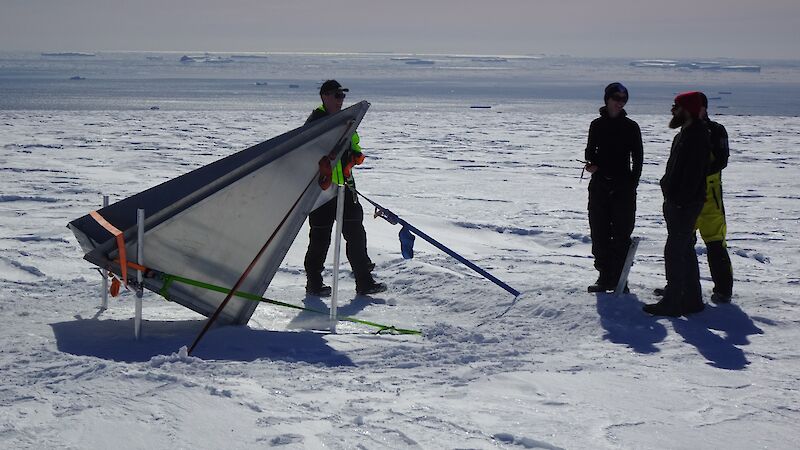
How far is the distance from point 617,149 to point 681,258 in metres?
0.93

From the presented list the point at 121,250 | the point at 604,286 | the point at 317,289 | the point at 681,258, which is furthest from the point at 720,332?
the point at 121,250

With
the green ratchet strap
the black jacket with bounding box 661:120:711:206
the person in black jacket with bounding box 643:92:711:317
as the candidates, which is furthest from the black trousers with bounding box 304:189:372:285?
the black jacket with bounding box 661:120:711:206

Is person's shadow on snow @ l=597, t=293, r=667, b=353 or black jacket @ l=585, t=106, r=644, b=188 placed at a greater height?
black jacket @ l=585, t=106, r=644, b=188

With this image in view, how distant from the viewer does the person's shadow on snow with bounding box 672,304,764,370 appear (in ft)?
16.0

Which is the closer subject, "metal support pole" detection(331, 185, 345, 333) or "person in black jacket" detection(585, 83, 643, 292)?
"metal support pole" detection(331, 185, 345, 333)

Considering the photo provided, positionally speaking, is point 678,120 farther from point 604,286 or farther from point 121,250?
point 121,250

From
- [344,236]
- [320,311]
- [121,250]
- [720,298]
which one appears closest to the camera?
[121,250]

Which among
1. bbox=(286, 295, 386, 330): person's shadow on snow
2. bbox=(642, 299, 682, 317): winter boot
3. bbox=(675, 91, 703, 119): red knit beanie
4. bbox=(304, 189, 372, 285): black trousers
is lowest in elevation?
bbox=(286, 295, 386, 330): person's shadow on snow

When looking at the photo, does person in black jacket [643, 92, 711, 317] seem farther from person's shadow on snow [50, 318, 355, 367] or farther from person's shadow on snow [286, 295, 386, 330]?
person's shadow on snow [50, 318, 355, 367]

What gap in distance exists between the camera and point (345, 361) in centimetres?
473

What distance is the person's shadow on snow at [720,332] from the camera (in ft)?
16.0

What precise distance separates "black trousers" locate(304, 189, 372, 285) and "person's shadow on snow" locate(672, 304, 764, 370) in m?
2.29

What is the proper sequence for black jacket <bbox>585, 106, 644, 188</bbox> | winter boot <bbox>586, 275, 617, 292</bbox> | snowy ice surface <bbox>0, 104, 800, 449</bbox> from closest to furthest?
1. snowy ice surface <bbox>0, 104, 800, 449</bbox>
2. black jacket <bbox>585, 106, 644, 188</bbox>
3. winter boot <bbox>586, 275, 617, 292</bbox>

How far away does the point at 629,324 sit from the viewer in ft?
18.1
